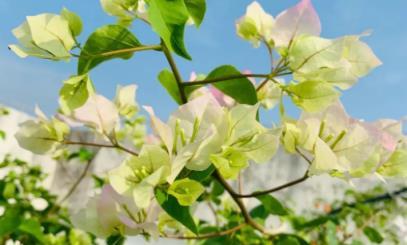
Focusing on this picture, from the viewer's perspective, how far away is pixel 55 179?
5.32 meters

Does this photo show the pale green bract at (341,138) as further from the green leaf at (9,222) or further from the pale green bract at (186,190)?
the green leaf at (9,222)

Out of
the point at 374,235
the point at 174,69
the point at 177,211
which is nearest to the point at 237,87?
the point at 174,69

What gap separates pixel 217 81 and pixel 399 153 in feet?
0.72

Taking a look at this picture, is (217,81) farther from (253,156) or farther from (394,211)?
(394,211)

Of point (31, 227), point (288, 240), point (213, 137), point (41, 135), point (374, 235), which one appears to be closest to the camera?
point (213, 137)

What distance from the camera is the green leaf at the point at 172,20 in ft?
1.52

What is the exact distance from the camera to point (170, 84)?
612 millimetres

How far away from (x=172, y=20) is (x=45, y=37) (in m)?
0.13

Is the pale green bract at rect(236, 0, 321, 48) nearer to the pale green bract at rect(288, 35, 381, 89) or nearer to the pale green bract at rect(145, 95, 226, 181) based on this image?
the pale green bract at rect(288, 35, 381, 89)

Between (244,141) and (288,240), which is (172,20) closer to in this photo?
(244,141)

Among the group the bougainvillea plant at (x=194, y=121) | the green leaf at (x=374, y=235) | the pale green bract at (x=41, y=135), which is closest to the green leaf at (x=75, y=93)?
the bougainvillea plant at (x=194, y=121)

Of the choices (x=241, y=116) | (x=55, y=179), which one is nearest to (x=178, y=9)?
(x=241, y=116)

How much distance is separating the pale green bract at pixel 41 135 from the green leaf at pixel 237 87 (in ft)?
0.68

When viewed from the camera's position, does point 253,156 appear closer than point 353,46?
Yes
